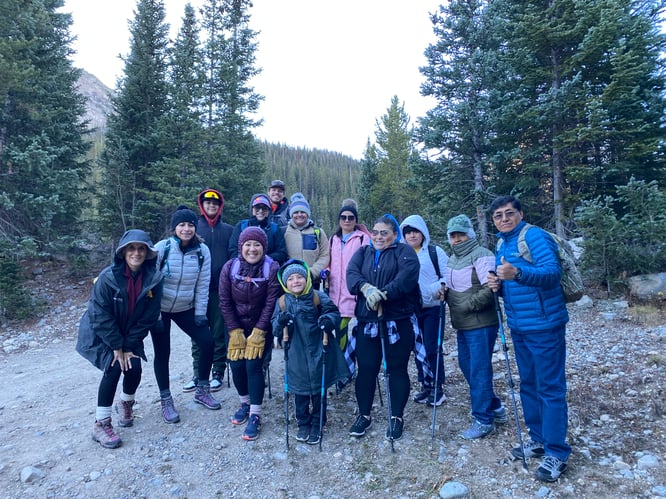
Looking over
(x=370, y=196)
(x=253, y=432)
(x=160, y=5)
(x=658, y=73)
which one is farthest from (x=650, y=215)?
(x=370, y=196)

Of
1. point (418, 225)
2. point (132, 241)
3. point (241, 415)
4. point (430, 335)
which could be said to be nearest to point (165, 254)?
point (132, 241)

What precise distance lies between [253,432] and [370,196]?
29.7 meters

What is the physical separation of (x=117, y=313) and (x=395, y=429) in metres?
3.46

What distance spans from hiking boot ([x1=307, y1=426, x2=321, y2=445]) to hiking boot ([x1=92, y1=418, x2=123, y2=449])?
219 cm

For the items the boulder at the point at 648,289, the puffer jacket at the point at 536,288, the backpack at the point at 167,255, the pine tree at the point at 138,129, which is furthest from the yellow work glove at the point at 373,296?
the pine tree at the point at 138,129

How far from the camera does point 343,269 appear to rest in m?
5.41

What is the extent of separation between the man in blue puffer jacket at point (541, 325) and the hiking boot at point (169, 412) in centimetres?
407

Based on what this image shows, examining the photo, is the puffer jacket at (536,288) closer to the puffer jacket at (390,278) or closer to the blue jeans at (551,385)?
the blue jeans at (551,385)

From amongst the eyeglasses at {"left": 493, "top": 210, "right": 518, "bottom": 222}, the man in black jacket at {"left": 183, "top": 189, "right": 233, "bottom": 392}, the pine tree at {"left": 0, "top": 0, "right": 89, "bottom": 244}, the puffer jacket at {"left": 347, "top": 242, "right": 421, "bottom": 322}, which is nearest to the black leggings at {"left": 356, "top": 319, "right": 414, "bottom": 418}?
the puffer jacket at {"left": 347, "top": 242, "right": 421, "bottom": 322}

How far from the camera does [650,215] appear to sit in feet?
30.1

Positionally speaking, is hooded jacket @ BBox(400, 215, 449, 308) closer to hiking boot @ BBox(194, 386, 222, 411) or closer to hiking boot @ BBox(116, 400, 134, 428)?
hiking boot @ BBox(194, 386, 222, 411)

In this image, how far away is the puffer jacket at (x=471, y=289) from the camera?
4191mm

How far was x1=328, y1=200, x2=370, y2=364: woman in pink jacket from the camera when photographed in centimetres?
534

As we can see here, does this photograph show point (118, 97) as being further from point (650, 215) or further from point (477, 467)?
point (650, 215)
